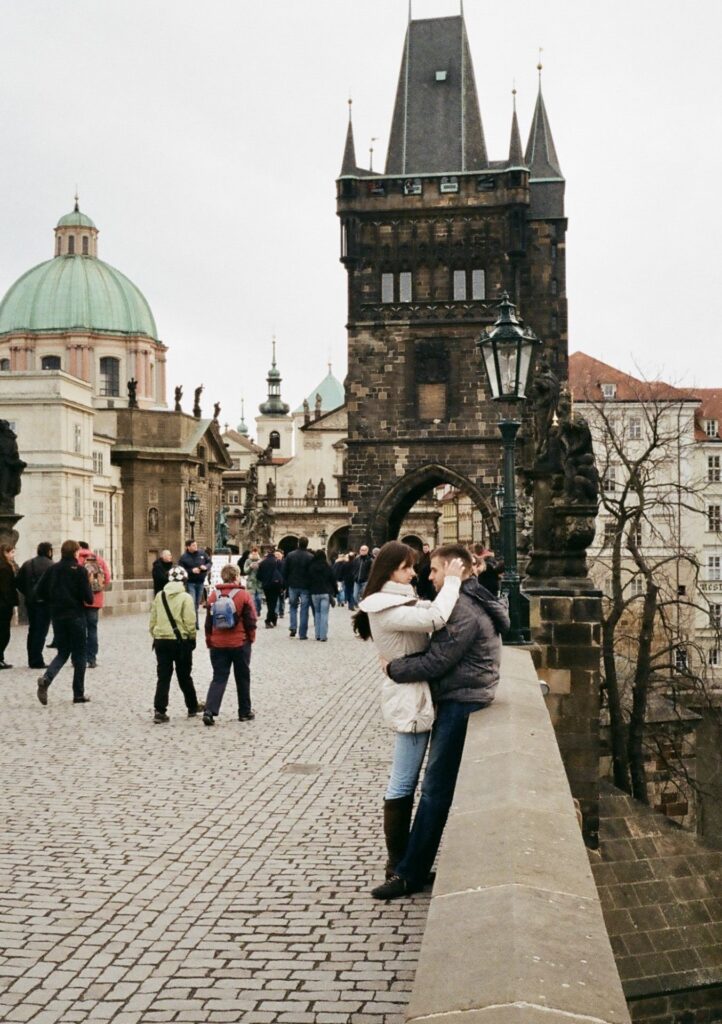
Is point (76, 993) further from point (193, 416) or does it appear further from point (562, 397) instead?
point (193, 416)

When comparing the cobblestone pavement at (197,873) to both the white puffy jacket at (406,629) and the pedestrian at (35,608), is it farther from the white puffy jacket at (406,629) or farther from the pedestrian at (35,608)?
the pedestrian at (35,608)

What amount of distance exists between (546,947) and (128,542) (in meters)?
62.0

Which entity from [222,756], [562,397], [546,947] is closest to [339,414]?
[562,397]

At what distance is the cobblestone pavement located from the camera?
4734 mm

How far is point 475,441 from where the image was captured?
147 feet

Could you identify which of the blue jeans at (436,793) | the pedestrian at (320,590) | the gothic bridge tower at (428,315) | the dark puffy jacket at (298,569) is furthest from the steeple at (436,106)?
the blue jeans at (436,793)

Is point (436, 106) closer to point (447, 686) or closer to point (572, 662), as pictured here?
point (572, 662)

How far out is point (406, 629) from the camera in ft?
19.8

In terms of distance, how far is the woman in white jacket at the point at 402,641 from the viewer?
19.8 feet

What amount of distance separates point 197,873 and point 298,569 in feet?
54.3

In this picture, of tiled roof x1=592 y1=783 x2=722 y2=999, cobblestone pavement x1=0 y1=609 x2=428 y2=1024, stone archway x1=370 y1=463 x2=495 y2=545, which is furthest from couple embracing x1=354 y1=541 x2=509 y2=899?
stone archway x1=370 y1=463 x2=495 y2=545

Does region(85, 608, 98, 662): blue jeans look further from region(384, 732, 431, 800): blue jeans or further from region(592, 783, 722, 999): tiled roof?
Result: region(384, 732, 431, 800): blue jeans

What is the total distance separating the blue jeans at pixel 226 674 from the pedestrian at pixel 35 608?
161 inches

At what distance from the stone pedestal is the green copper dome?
221ft
